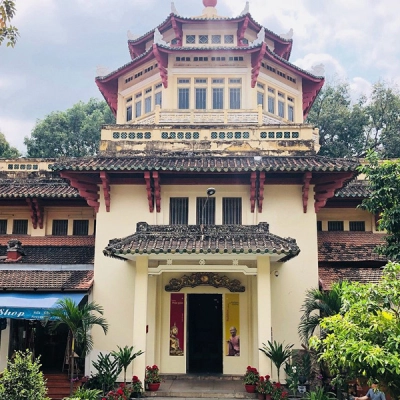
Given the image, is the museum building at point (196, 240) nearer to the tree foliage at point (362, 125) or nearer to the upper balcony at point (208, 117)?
the upper balcony at point (208, 117)

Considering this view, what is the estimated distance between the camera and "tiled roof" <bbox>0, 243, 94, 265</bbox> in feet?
50.0

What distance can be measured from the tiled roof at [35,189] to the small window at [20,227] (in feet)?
4.10

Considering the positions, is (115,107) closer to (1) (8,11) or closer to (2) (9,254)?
(2) (9,254)

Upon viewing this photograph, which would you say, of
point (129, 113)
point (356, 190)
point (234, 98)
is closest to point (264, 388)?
point (356, 190)

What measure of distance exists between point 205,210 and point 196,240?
237 cm

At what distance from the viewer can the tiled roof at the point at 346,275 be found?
542 inches

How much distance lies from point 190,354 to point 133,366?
2.79 metres

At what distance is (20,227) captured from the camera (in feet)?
56.6

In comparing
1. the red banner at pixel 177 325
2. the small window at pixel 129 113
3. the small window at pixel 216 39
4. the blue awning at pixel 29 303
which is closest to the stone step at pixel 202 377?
the red banner at pixel 177 325

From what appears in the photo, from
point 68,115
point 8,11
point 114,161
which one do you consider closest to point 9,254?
point 114,161

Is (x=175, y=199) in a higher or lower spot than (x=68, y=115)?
lower

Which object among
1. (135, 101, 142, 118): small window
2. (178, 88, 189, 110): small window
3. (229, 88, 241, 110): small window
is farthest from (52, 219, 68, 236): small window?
(229, 88, 241, 110): small window

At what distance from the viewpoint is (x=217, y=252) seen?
1159 cm

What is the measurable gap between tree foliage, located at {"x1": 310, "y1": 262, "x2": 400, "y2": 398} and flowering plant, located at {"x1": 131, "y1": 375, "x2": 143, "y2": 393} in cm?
616
